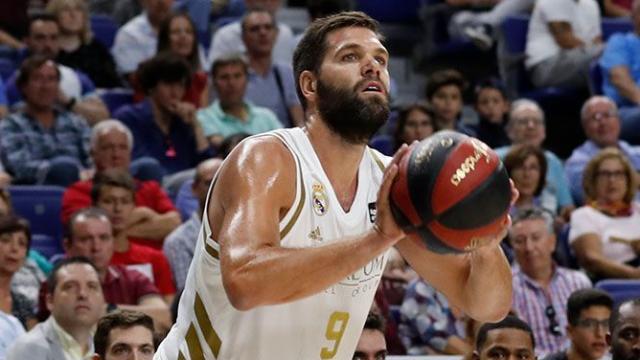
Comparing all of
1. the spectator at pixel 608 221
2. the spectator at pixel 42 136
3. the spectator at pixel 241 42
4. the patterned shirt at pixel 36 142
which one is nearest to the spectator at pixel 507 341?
the spectator at pixel 608 221

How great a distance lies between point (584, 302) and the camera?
7.87m

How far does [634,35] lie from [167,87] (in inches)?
153

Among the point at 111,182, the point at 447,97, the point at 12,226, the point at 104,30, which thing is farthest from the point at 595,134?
the point at 12,226

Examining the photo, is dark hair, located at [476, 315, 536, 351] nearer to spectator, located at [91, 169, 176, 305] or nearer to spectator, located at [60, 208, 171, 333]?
spectator, located at [60, 208, 171, 333]

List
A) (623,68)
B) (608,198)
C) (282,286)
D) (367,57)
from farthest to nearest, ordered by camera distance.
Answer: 1. (623,68)
2. (608,198)
3. (367,57)
4. (282,286)

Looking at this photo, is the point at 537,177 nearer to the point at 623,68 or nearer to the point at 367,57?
the point at 623,68

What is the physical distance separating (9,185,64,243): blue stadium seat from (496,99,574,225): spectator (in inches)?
126

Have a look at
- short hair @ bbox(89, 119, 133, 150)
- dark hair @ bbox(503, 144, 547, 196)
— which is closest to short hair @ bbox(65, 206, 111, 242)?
short hair @ bbox(89, 119, 133, 150)

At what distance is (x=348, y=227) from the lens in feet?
14.4

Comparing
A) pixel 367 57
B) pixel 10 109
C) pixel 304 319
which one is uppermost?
pixel 367 57

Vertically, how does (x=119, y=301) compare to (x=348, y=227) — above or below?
below

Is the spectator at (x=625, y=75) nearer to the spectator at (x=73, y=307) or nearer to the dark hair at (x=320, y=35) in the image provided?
the spectator at (x=73, y=307)

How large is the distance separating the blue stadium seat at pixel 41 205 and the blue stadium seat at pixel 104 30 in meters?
3.05

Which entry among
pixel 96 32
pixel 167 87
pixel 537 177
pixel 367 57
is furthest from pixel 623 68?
pixel 367 57
